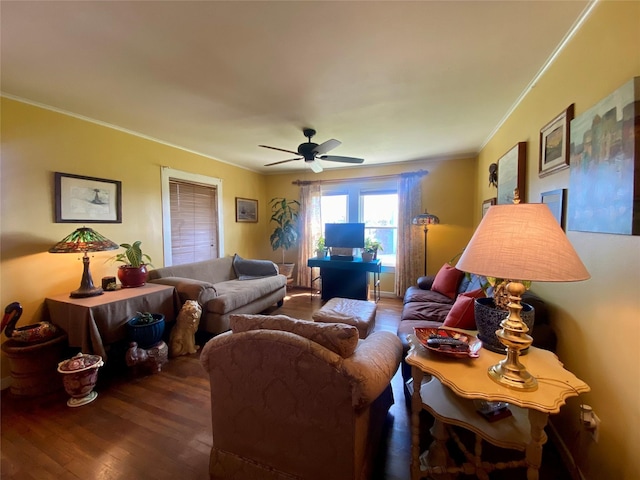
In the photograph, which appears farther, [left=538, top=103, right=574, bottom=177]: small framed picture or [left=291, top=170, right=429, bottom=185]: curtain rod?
[left=291, top=170, right=429, bottom=185]: curtain rod

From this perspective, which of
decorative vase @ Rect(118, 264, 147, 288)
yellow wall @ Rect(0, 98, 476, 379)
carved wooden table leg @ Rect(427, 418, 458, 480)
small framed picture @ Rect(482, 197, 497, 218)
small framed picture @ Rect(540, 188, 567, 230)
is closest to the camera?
carved wooden table leg @ Rect(427, 418, 458, 480)

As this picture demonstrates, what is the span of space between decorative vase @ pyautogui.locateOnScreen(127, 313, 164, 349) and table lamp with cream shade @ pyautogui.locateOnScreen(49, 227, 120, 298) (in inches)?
18.4

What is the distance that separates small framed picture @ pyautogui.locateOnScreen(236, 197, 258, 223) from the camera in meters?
4.85

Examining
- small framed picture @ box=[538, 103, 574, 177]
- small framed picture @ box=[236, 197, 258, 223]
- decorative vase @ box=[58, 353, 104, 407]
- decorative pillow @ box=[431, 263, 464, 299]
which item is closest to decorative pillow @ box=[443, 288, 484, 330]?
small framed picture @ box=[538, 103, 574, 177]

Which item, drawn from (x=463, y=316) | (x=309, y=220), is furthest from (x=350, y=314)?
(x=309, y=220)

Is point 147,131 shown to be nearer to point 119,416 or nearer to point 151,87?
point 151,87

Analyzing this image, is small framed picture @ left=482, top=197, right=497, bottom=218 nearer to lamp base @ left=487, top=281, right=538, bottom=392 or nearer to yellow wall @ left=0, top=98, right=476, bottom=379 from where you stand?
yellow wall @ left=0, top=98, right=476, bottom=379

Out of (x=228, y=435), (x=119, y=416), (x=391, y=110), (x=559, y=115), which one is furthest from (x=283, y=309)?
(x=559, y=115)

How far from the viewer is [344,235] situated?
4441mm

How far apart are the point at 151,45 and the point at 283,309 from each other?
135 inches

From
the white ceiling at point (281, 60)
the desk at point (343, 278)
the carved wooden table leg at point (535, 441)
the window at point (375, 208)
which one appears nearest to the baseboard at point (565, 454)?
the carved wooden table leg at point (535, 441)

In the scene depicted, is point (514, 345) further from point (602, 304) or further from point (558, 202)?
point (558, 202)

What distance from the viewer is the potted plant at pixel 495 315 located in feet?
3.97

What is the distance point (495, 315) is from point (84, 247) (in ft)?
10.2
